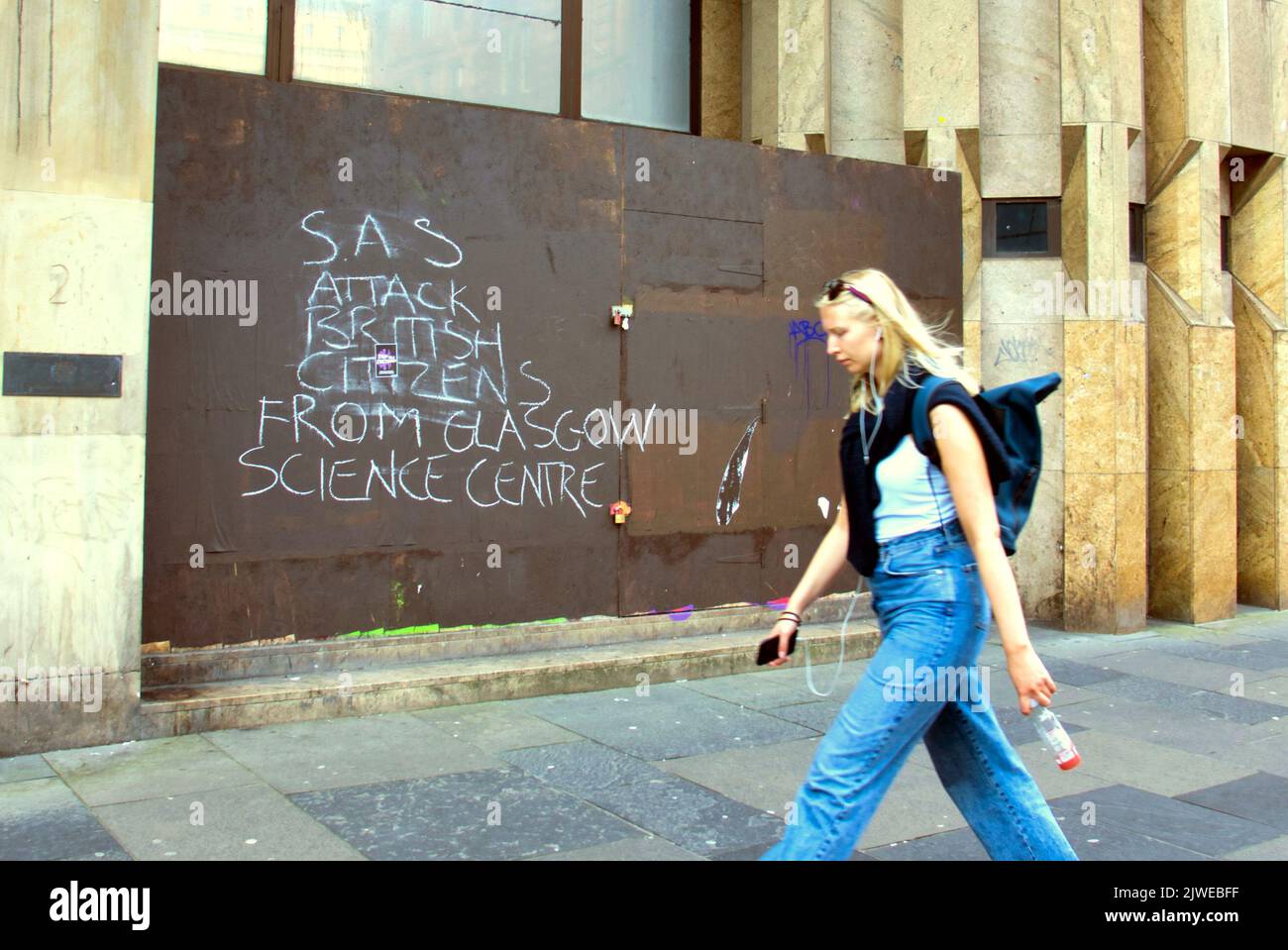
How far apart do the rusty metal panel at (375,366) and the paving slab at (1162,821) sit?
11.9 feet

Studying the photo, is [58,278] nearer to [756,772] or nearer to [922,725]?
[756,772]

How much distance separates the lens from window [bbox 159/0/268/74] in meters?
7.94

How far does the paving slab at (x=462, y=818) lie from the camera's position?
4.77 meters

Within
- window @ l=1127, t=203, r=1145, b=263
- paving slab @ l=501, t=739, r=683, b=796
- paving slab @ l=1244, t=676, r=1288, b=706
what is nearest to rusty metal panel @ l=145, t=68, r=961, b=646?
paving slab @ l=501, t=739, r=683, b=796

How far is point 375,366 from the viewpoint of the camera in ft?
24.4

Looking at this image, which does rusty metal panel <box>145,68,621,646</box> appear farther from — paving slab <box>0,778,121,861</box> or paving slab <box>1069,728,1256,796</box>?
paving slab <box>1069,728,1256,796</box>

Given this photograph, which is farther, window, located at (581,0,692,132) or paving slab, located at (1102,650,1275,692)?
window, located at (581,0,692,132)

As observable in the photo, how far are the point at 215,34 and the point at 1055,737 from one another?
7.07 meters

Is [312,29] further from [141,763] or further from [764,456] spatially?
[141,763]

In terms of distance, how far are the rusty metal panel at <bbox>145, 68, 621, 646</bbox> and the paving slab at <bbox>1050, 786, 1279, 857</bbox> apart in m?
3.63

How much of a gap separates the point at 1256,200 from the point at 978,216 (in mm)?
3185

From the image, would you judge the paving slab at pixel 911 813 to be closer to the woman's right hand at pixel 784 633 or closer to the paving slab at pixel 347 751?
the woman's right hand at pixel 784 633

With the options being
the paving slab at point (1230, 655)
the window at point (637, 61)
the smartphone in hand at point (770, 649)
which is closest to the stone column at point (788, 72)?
the window at point (637, 61)

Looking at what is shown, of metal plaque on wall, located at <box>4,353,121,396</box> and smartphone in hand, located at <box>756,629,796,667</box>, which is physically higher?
metal plaque on wall, located at <box>4,353,121,396</box>
